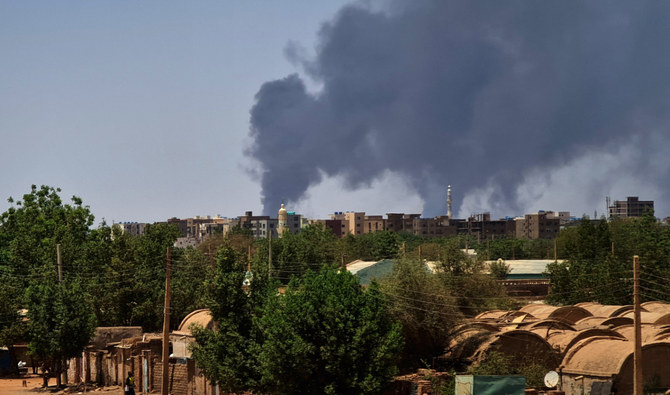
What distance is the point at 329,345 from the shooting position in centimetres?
2794

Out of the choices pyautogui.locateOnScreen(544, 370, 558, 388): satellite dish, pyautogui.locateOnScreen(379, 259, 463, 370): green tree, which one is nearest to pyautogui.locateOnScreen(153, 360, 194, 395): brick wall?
pyautogui.locateOnScreen(379, 259, 463, 370): green tree

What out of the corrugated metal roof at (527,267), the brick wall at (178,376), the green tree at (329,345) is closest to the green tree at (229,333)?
the green tree at (329,345)

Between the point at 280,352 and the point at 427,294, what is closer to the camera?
the point at 280,352

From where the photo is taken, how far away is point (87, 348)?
4359 centimetres

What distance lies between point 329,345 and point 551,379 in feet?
24.6

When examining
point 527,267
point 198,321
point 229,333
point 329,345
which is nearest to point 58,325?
point 198,321

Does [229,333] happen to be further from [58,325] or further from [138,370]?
[58,325]

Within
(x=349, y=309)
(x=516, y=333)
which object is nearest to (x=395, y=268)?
(x=516, y=333)

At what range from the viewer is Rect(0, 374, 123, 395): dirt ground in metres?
39.4

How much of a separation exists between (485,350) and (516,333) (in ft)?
4.56

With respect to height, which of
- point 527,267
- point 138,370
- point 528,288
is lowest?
point 138,370

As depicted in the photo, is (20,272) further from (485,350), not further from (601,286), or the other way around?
(485,350)

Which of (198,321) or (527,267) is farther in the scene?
(527,267)

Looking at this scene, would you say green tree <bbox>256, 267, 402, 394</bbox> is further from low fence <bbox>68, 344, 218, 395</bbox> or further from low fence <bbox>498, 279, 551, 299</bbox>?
low fence <bbox>498, 279, 551, 299</bbox>
